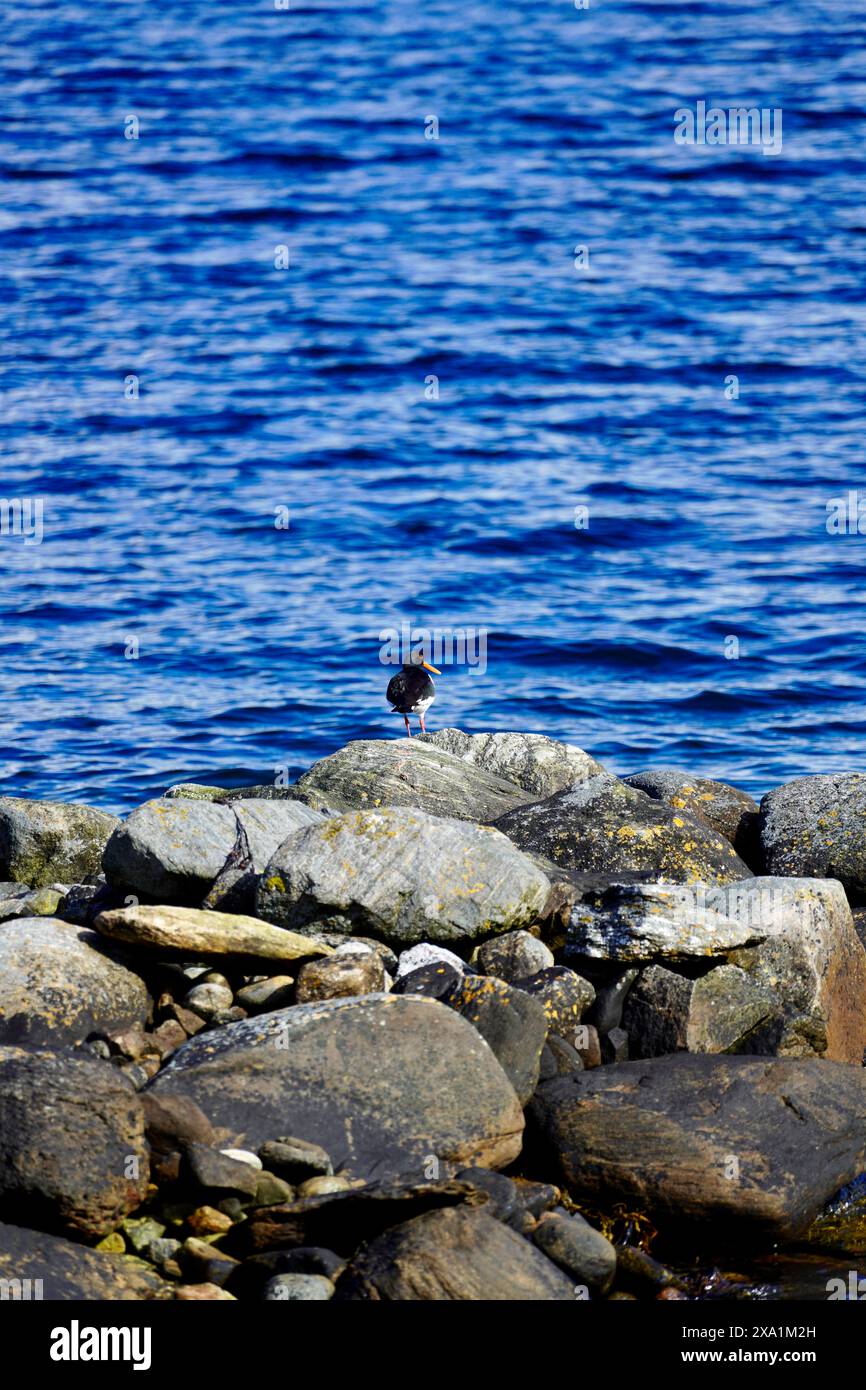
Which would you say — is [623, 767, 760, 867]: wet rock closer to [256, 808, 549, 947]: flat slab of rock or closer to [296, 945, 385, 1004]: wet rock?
[256, 808, 549, 947]: flat slab of rock

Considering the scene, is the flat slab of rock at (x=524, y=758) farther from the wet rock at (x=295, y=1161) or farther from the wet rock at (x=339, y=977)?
the wet rock at (x=295, y=1161)

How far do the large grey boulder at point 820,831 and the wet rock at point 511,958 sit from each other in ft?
8.33

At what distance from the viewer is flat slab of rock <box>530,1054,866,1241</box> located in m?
7.75

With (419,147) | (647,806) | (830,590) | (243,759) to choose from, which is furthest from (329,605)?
(419,147)

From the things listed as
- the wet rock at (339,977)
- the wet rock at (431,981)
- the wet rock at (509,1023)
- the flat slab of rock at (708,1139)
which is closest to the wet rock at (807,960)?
the flat slab of rock at (708,1139)

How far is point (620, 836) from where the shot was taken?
35.1ft

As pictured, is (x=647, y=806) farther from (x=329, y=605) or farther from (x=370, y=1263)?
(x=329, y=605)

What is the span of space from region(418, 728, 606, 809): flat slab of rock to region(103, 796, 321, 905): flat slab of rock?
3.66 metres

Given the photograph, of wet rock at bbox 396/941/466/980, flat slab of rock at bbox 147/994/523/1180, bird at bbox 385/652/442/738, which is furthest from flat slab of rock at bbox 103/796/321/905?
bird at bbox 385/652/442/738

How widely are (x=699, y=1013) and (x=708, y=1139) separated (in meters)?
1.02

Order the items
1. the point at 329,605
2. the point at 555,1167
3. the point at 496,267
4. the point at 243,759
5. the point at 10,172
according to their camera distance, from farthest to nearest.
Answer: the point at 10,172 → the point at 496,267 → the point at 329,605 → the point at 243,759 → the point at 555,1167

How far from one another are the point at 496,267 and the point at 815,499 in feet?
39.1

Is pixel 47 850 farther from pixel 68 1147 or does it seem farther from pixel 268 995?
pixel 68 1147

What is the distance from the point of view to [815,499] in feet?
76.2
